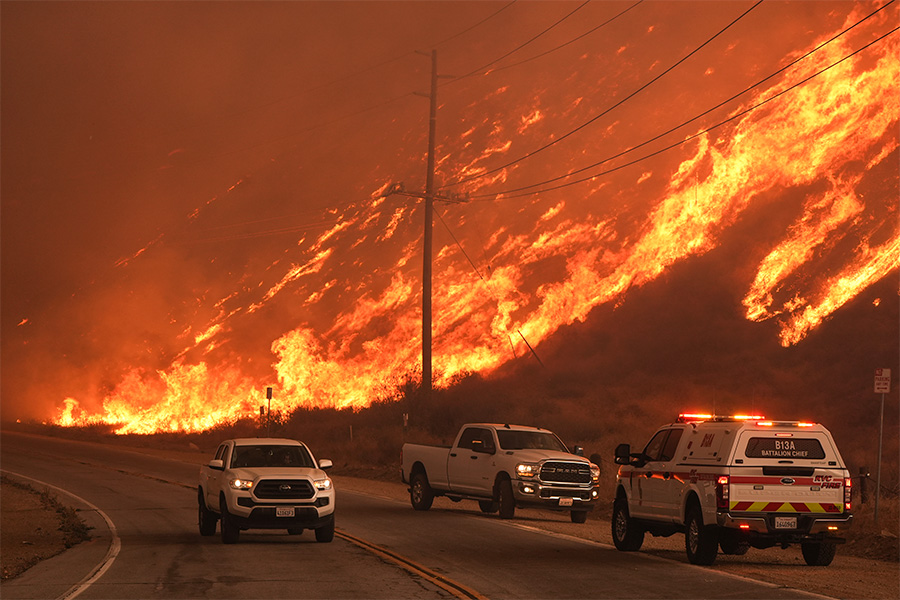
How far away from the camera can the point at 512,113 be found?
292ft

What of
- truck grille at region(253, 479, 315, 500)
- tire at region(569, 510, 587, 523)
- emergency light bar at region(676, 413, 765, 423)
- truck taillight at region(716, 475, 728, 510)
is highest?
emergency light bar at region(676, 413, 765, 423)

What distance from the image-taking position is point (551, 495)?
22703 millimetres

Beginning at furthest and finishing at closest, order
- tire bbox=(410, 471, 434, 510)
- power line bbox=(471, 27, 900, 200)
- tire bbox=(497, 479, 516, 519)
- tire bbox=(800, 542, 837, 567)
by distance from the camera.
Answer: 1. power line bbox=(471, 27, 900, 200)
2. tire bbox=(410, 471, 434, 510)
3. tire bbox=(497, 479, 516, 519)
4. tire bbox=(800, 542, 837, 567)

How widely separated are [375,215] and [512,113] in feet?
49.1

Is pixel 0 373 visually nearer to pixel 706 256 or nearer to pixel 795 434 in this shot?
pixel 706 256

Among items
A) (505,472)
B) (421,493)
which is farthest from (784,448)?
(421,493)

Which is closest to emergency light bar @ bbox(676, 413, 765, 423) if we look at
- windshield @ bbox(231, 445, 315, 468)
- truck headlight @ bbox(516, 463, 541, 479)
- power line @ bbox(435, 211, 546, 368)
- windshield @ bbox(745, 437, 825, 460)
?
windshield @ bbox(745, 437, 825, 460)

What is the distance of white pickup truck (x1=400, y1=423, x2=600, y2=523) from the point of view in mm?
22812

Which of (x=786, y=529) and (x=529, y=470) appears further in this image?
(x=529, y=470)

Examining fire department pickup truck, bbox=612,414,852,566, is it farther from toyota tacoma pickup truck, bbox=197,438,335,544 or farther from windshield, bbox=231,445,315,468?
windshield, bbox=231,445,315,468

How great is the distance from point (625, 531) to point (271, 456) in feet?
21.6

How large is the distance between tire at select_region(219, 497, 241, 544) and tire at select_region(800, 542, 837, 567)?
9.47m

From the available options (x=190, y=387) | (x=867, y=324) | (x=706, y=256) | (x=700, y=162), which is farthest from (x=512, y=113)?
(x=867, y=324)

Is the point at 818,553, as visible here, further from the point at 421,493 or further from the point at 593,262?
the point at 593,262
